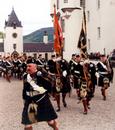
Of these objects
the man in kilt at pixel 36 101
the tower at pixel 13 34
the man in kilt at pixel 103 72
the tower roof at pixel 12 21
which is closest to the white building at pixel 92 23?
the man in kilt at pixel 103 72

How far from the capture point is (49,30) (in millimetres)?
144250

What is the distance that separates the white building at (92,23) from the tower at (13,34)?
4274 centimetres

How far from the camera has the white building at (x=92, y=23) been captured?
55.9 m

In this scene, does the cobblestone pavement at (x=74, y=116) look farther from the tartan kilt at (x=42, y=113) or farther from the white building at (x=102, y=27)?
the white building at (x=102, y=27)

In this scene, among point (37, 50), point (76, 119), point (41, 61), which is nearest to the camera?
point (76, 119)

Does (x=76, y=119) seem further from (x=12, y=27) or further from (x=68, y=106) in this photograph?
(x=12, y=27)

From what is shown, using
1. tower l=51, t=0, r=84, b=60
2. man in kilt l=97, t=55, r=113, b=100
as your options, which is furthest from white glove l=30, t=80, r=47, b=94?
tower l=51, t=0, r=84, b=60

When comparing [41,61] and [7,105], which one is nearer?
[7,105]

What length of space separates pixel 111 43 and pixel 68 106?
1579 inches

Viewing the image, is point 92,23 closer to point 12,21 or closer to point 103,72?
point 103,72

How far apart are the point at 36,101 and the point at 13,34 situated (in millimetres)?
99300

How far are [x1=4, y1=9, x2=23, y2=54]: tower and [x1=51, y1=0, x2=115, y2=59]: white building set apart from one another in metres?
42.7

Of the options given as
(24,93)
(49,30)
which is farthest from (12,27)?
(24,93)

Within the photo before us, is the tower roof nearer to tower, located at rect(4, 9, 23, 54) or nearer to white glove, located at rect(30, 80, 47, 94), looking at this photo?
tower, located at rect(4, 9, 23, 54)
